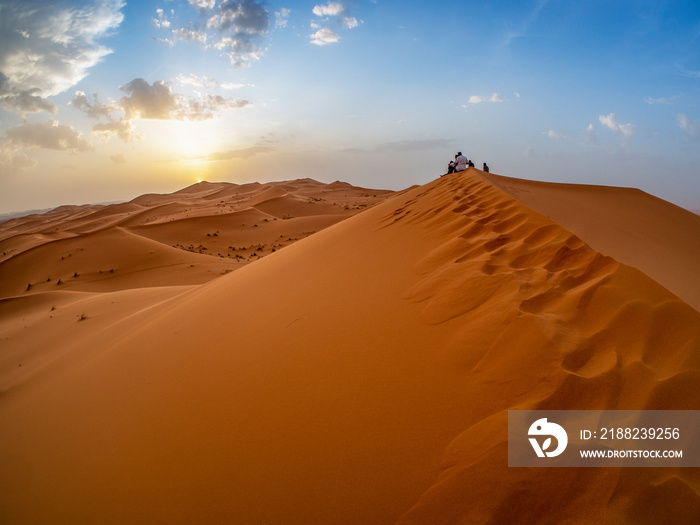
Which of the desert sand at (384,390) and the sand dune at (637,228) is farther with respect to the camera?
the sand dune at (637,228)

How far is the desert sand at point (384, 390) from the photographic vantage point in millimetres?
1182

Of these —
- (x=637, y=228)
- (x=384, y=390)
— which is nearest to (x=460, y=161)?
(x=637, y=228)

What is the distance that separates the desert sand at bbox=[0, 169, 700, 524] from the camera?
3.88ft

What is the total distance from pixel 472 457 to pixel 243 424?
113 cm

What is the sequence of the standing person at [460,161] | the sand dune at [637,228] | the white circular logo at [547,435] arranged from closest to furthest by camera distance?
1. the white circular logo at [547,435]
2. the sand dune at [637,228]
3. the standing person at [460,161]

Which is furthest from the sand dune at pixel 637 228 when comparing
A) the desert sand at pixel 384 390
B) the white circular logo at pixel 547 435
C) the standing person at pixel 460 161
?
the standing person at pixel 460 161

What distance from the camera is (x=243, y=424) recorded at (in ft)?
5.72

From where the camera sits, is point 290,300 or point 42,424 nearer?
point 42,424

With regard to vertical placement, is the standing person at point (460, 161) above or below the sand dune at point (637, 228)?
above

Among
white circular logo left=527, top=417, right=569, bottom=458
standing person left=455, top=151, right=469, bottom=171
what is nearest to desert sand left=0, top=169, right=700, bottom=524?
white circular logo left=527, top=417, right=569, bottom=458

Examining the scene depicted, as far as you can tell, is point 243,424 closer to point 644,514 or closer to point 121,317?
→ point 644,514

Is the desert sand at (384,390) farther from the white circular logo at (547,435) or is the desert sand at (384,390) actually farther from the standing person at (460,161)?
the standing person at (460,161)

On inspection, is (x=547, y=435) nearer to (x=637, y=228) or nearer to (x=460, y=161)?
(x=637, y=228)

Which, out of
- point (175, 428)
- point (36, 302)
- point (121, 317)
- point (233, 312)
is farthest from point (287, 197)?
point (175, 428)
